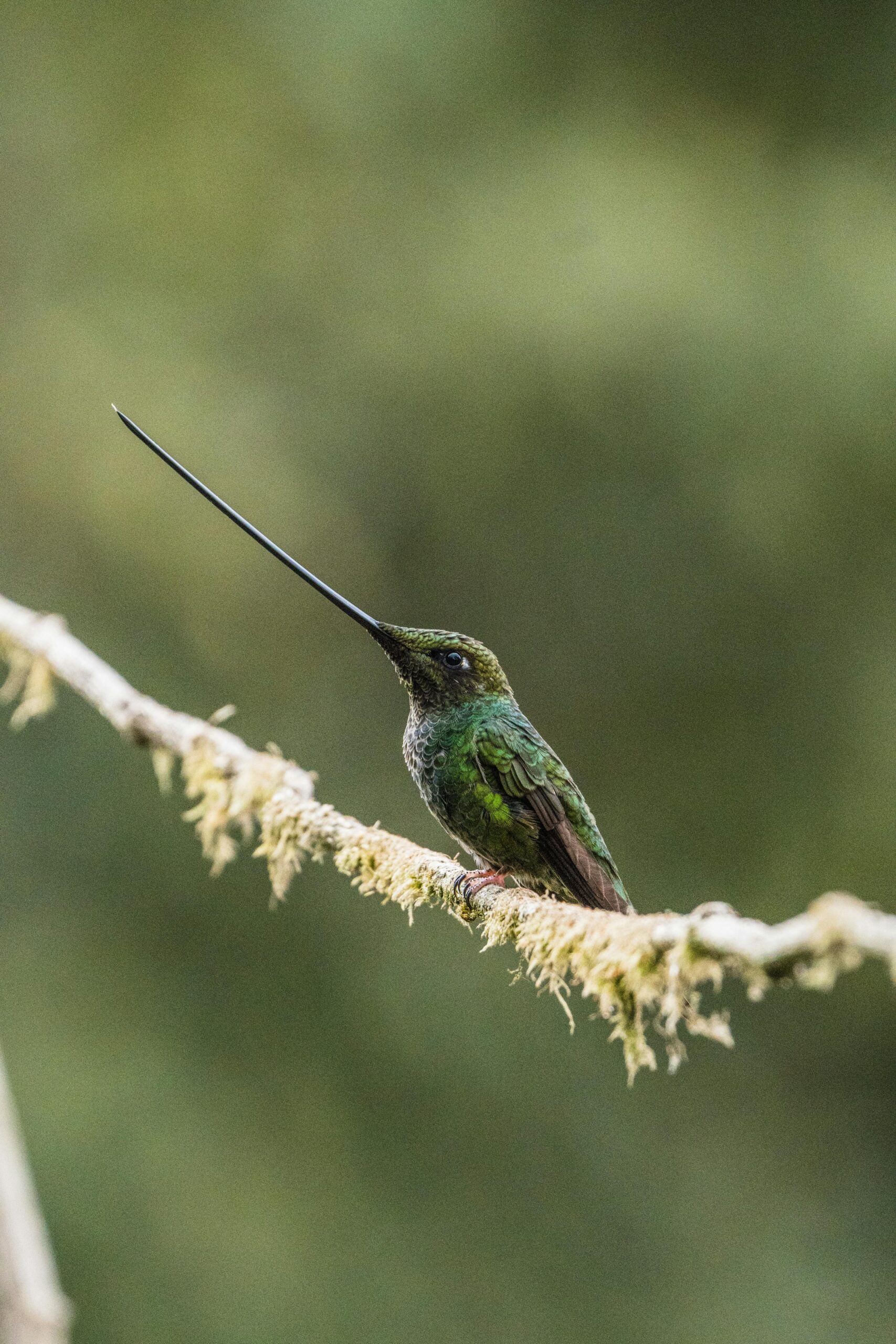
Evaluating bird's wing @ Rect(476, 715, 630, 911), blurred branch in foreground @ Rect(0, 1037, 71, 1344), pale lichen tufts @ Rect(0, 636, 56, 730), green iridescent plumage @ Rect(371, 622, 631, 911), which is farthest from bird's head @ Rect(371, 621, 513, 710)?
blurred branch in foreground @ Rect(0, 1037, 71, 1344)

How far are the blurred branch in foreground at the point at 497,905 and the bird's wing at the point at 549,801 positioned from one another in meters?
0.26

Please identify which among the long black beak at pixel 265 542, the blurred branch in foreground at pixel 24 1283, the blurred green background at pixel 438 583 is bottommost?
the blurred branch in foreground at pixel 24 1283

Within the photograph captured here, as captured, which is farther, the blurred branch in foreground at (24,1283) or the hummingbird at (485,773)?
the hummingbird at (485,773)

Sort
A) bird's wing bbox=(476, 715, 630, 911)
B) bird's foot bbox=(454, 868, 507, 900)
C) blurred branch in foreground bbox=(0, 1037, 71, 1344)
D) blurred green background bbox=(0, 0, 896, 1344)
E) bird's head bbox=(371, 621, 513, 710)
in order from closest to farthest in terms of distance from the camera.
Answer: blurred branch in foreground bbox=(0, 1037, 71, 1344)
bird's foot bbox=(454, 868, 507, 900)
bird's wing bbox=(476, 715, 630, 911)
bird's head bbox=(371, 621, 513, 710)
blurred green background bbox=(0, 0, 896, 1344)

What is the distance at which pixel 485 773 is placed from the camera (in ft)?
9.96

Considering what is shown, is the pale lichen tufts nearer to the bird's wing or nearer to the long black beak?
the long black beak

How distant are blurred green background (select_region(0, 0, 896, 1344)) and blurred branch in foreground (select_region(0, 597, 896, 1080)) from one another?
4854mm

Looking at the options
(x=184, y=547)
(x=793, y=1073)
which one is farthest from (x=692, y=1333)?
(x=184, y=547)

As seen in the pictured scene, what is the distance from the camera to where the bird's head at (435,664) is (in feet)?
10.7

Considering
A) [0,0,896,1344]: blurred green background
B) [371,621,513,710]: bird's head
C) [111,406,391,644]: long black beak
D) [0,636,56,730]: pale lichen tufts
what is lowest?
[0,636,56,730]: pale lichen tufts

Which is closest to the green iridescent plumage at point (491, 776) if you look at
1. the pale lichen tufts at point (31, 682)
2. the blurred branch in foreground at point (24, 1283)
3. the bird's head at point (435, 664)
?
the bird's head at point (435, 664)

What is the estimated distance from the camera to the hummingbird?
292 cm

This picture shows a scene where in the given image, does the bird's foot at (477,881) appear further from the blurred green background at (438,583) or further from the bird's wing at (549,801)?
the blurred green background at (438,583)

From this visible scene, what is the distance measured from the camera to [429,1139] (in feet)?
29.4
